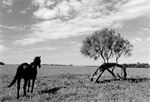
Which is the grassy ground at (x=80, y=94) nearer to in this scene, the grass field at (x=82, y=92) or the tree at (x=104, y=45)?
the grass field at (x=82, y=92)

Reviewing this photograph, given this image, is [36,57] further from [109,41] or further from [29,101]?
[109,41]

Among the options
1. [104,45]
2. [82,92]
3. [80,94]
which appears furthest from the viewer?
[104,45]

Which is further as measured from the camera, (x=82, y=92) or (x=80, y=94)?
(x=82, y=92)

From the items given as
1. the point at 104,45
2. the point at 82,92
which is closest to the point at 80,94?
the point at 82,92

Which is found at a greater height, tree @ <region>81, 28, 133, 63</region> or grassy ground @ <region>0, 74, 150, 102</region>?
tree @ <region>81, 28, 133, 63</region>

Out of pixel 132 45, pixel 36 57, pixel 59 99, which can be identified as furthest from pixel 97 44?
pixel 59 99

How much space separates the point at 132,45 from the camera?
40688 millimetres

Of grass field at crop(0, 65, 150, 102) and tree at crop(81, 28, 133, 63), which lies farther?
tree at crop(81, 28, 133, 63)

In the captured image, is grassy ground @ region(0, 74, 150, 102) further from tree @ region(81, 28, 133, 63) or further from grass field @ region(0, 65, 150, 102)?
tree @ region(81, 28, 133, 63)

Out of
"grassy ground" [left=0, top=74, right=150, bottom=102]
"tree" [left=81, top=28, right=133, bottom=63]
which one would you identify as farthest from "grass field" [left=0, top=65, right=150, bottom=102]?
"tree" [left=81, top=28, right=133, bottom=63]

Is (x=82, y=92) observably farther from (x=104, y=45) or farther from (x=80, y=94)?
(x=104, y=45)

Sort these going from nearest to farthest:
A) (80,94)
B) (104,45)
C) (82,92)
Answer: (80,94), (82,92), (104,45)

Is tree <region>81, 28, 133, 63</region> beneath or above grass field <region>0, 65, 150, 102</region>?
above

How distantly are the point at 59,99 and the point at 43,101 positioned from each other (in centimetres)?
125
